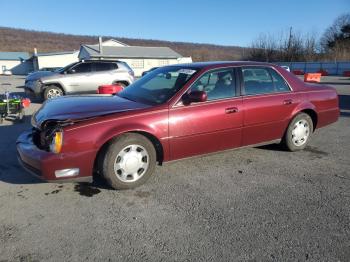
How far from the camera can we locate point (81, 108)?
4.37 m

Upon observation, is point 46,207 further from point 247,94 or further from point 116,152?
point 247,94

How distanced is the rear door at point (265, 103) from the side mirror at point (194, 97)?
0.82m

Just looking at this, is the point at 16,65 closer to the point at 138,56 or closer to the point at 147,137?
the point at 138,56

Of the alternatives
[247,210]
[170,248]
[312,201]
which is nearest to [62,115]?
[170,248]

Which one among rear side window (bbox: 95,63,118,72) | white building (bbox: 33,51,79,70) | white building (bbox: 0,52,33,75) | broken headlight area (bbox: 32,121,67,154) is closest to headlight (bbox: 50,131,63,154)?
broken headlight area (bbox: 32,121,67,154)

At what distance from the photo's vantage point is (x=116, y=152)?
13.2ft

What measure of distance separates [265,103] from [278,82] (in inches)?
21.6

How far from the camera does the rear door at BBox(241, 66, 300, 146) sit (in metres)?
5.09

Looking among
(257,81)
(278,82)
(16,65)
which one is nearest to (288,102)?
(278,82)

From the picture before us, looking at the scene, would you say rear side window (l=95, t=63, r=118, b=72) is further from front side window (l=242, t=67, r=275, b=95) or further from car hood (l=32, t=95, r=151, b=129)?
front side window (l=242, t=67, r=275, b=95)

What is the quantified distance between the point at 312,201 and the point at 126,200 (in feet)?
6.93

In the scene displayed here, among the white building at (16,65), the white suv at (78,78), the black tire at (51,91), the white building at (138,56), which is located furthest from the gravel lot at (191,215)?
the white building at (16,65)

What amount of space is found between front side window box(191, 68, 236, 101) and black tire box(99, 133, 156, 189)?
1.06 meters

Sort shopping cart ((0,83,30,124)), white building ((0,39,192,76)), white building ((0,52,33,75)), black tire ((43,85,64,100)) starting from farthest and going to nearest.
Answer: white building ((0,52,33,75)) → white building ((0,39,192,76)) → black tire ((43,85,64,100)) → shopping cart ((0,83,30,124))
